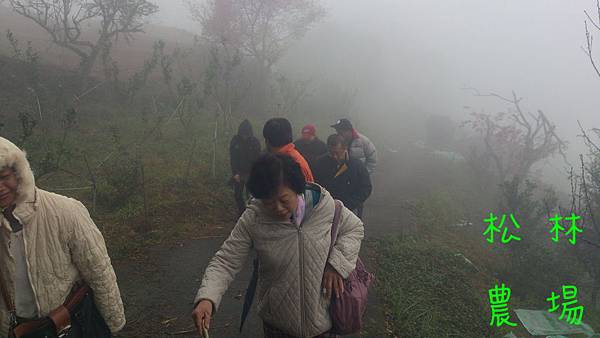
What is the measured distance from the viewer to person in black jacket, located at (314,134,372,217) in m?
4.11

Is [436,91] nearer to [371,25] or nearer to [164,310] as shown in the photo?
[371,25]

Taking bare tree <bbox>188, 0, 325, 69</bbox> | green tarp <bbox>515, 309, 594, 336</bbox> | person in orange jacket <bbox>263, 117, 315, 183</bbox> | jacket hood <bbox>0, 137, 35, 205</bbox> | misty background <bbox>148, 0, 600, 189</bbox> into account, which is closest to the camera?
jacket hood <bbox>0, 137, 35, 205</bbox>

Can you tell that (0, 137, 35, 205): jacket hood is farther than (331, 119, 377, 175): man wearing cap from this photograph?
No

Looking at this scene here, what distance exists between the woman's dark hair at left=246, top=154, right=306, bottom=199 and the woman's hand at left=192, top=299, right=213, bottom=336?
529 millimetres

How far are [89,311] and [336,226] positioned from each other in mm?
1308

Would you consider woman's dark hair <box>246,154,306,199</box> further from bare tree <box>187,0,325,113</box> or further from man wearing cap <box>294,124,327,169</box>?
bare tree <box>187,0,325,113</box>

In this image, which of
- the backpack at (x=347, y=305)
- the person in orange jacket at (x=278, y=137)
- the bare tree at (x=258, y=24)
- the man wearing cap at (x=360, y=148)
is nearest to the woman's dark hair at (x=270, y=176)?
the backpack at (x=347, y=305)

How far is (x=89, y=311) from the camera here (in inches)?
75.6

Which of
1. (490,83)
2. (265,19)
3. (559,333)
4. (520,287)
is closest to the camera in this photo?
(559,333)

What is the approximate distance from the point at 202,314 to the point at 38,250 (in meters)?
0.79

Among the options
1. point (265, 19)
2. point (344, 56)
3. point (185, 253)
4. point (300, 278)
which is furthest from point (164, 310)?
point (344, 56)

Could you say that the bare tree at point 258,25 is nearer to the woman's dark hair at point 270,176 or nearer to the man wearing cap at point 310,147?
the man wearing cap at point 310,147

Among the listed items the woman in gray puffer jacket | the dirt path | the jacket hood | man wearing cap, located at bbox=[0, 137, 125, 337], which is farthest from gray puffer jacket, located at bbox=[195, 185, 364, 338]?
the dirt path

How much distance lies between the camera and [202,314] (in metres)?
1.67
